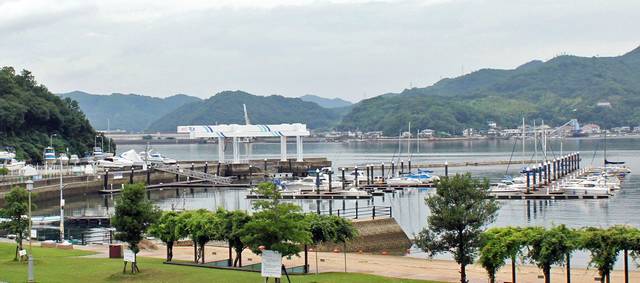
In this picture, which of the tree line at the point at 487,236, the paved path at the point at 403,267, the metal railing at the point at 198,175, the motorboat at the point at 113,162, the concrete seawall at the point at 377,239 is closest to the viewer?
the tree line at the point at 487,236

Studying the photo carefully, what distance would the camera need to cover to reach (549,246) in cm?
2938

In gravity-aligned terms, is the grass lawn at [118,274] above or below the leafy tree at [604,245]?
below

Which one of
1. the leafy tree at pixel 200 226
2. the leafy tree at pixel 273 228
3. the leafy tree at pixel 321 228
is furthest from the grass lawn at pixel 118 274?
the leafy tree at pixel 321 228

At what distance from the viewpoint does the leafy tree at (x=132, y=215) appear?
31344 mm

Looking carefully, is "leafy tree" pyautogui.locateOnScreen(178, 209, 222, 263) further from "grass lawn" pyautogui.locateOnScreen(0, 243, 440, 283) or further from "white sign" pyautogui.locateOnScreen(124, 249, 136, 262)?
"white sign" pyautogui.locateOnScreen(124, 249, 136, 262)

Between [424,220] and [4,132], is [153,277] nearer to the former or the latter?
[424,220]

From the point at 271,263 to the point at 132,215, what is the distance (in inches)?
251

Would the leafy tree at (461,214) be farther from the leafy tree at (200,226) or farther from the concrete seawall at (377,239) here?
the concrete seawall at (377,239)

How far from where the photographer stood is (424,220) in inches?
2788

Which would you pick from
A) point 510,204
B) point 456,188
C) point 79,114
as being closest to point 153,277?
point 456,188

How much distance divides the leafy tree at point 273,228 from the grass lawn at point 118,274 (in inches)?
101

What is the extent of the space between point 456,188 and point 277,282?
7.18m

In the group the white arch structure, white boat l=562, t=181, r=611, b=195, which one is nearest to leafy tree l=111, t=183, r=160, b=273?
white boat l=562, t=181, r=611, b=195

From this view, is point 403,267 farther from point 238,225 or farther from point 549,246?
point 549,246
